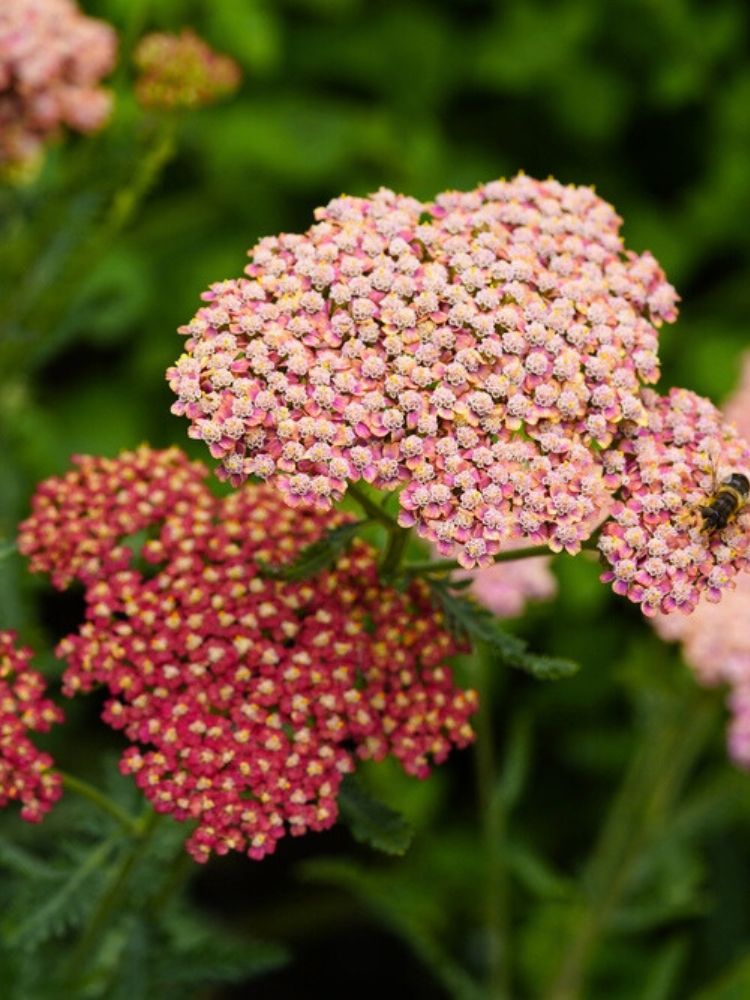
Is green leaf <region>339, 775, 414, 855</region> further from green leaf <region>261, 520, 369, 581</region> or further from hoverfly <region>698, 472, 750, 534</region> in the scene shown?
hoverfly <region>698, 472, 750, 534</region>

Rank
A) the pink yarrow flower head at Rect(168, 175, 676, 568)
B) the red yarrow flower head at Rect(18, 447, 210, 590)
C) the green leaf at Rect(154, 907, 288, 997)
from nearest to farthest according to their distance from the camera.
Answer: the pink yarrow flower head at Rect(168, 175, 676, 568)
the red yarrow flower head at Rect(18, 447, 210, 590)
the green leaf at Rect(154, 907, 288, 997)

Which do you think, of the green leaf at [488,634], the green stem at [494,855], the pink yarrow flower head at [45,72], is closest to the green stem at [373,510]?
the green leaf at [488,634]

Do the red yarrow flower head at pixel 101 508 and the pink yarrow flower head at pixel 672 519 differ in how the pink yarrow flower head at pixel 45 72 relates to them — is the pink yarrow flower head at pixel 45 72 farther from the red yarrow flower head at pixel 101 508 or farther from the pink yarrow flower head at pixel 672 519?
the pink yarrow flower head at pixel 672 519

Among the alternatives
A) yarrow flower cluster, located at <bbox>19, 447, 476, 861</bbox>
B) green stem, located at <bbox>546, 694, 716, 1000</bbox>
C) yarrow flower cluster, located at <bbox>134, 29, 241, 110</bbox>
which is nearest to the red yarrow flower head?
yarrow flower cluster, located at <bbox>19, 447, 476, 861</bbox>

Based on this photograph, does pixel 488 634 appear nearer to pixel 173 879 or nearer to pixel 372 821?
pixel 372 821

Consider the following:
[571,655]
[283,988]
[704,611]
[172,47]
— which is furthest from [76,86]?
[283,988]
